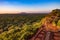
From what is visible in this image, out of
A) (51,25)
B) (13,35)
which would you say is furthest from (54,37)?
(13,35)

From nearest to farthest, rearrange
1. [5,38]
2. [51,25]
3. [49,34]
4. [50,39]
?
1. [50,39]
2. [49,34]
3. [5,38]
4. [51,25]

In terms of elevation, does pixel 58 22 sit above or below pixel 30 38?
above

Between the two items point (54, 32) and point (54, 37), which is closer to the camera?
point (54, 37)

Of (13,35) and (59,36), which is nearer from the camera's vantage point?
(59,36)

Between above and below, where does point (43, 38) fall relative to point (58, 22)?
below

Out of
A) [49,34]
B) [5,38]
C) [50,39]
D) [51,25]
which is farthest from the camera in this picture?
[51,25]

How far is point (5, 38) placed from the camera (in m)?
17.4

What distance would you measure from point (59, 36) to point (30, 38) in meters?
3.27

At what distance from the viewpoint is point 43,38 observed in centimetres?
1480

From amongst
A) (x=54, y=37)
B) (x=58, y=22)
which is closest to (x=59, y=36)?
(x=54, y=37)

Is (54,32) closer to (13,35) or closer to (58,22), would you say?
(58,22)

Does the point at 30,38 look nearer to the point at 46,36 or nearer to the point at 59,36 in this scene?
the point at 46,36

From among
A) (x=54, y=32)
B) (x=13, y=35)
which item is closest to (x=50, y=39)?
(x=54, y=32)

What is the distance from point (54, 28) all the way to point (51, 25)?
1.07 meters
